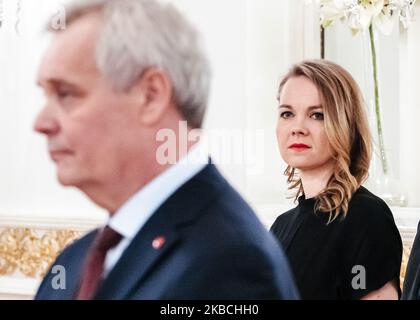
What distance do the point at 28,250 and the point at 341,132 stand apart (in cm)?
64

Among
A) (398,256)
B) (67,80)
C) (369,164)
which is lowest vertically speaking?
(398,256)

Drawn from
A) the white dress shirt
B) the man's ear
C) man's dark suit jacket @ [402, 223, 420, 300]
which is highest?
the man's ear

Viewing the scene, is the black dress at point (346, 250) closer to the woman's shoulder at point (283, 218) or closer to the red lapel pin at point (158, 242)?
the woman's shoulder at point (283, 218)

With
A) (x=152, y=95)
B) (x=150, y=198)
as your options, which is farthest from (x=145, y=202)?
(x=152, y=95)

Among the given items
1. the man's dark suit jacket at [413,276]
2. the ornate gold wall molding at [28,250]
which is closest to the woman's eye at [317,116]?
the man's dark suit jacket at [413,276]

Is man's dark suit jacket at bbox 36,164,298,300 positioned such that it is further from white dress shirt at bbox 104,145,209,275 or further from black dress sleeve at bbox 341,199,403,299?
black dress sleeve at bbox 341,199,403,299

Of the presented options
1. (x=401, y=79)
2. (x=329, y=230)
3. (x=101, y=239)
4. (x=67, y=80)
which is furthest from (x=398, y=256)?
(x=67, y=80)

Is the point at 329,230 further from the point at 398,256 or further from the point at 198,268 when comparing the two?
the point at 198,268

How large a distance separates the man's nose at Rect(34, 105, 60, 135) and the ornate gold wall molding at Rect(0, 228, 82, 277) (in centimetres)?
43

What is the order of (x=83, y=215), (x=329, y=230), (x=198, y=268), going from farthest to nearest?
(x=83, y=215), (x=329, y=230), (x=198, y=268)

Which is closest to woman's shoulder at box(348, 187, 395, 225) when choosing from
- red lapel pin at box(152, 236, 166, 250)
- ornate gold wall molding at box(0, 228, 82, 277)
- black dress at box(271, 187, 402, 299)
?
black dress at box(271, 187, 402, 299)

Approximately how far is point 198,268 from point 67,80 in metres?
0.29

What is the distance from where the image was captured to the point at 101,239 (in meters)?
1.13

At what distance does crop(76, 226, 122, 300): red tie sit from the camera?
3.65 feet
